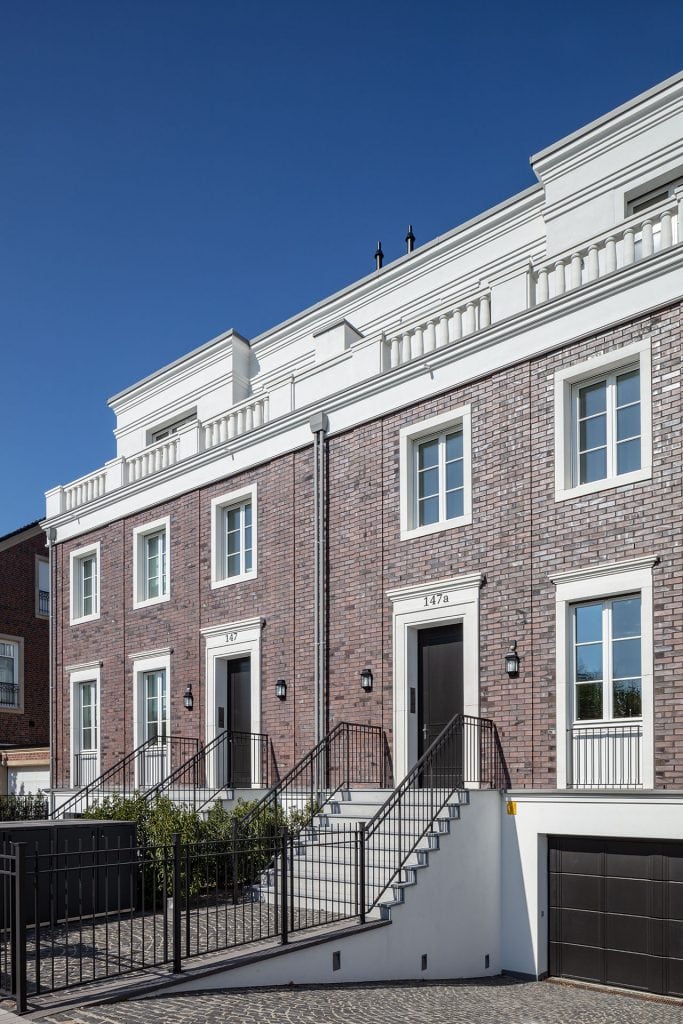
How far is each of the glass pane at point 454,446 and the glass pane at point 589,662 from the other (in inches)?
138

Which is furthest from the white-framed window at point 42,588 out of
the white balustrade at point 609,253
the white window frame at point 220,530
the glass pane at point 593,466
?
the glass pane at point 593,466

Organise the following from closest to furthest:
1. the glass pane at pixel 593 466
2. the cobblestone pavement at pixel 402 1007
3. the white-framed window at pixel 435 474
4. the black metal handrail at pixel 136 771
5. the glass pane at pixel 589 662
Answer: the cobblestone pavement at pixel 402 1007, the glass pane at pixel 589 662, the glass pane at pixel 593 466, the white-framed window at pixel 435 474, the black metal handrail at pixel 136 771

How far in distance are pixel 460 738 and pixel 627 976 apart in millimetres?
3409

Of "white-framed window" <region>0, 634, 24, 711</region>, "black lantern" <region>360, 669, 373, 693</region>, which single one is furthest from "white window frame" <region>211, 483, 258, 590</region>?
"white-framed window" <region>0, 634, 24, 711</region>

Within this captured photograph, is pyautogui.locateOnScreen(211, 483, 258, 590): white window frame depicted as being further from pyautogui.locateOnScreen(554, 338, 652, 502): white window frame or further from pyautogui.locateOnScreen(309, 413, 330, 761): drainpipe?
pyautogui.locateOnScreen(554, 338, 652, 502): white window frame

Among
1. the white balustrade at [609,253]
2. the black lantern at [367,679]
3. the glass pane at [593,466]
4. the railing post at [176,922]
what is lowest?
the railing post at [176,922]

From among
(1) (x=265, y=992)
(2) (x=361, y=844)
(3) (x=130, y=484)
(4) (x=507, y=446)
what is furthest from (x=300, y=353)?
(1) (x=265, y=992)

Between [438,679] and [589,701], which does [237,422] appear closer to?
[438,679]

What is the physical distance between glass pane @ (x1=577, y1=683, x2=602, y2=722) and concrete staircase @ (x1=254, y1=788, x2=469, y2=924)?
1.75 meters

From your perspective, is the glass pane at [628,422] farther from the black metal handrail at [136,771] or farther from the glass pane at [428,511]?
the black metal handrail at [136,771]

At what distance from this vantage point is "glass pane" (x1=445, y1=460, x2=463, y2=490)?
15.0 m

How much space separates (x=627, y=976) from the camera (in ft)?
39.0

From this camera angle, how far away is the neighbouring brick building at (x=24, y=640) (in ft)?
96.9

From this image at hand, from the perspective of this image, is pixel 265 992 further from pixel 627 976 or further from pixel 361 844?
pixel 627 976
